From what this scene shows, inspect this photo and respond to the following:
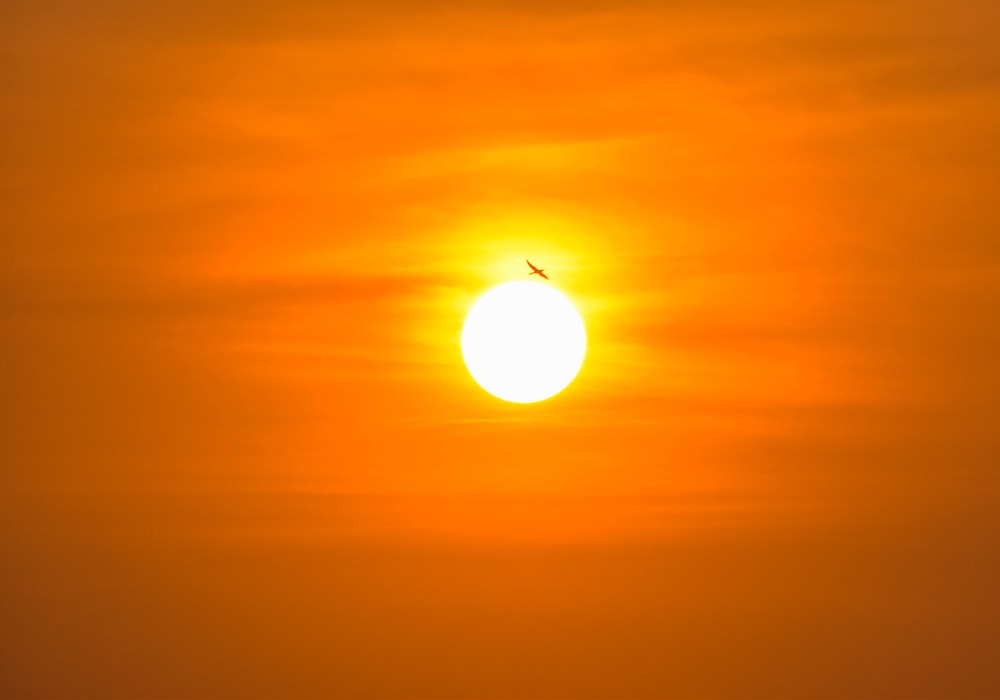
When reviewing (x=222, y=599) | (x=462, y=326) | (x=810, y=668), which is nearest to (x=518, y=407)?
(x=462, y=326)

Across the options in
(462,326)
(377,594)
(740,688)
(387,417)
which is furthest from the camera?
(740,688)

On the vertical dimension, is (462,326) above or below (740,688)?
above

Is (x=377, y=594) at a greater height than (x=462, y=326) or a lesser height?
lesser

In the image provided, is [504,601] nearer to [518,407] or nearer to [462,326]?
[518,407]

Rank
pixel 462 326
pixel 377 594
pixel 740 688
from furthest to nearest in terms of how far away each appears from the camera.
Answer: pixel 740 688 < pixel 377 594 < pixel 462 326

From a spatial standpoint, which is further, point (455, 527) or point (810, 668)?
point (810, 668)

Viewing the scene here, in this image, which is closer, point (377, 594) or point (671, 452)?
point (671, 452)

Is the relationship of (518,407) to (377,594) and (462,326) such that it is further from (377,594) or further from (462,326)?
(377,594)

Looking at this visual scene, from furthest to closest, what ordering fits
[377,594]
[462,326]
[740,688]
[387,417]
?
[740,688] → [377,594] → [387,417] → [462,326]

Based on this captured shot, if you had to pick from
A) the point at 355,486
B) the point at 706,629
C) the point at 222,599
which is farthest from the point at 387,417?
the point at 706,629
